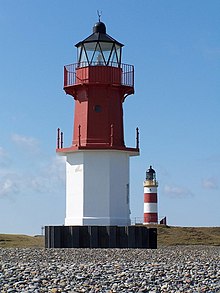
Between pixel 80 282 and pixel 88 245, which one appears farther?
pixel 88 245

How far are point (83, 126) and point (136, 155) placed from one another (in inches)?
84.9

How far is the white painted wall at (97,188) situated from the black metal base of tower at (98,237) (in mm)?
833

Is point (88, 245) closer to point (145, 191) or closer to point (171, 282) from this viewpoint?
point (171, 282)

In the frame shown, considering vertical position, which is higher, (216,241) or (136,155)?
(136,155)

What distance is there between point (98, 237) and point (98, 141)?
3347mm

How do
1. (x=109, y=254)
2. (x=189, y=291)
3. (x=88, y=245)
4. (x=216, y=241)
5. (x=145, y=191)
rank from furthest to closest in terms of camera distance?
(x=145, y=191), (x=216, y=241), (x=88, y=245), (x=109, y=254), (x=189, y=291)

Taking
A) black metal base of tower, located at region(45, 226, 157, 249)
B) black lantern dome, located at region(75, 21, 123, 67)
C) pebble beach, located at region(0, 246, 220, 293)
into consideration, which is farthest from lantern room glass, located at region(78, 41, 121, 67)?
pebble beach, located at region(0, 246, 220, 293)

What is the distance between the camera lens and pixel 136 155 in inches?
1067

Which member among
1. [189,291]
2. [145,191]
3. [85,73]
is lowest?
[189,291]

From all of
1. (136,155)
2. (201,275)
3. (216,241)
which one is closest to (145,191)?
(216,241)

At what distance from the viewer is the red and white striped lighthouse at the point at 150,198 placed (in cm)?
4430

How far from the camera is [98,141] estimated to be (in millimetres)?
26344

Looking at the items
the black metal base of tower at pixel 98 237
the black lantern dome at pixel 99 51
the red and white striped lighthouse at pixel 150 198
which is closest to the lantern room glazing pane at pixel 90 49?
the black lantern dome at pixel 99 51

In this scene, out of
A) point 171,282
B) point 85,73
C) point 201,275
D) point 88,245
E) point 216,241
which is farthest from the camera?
point 216,241
